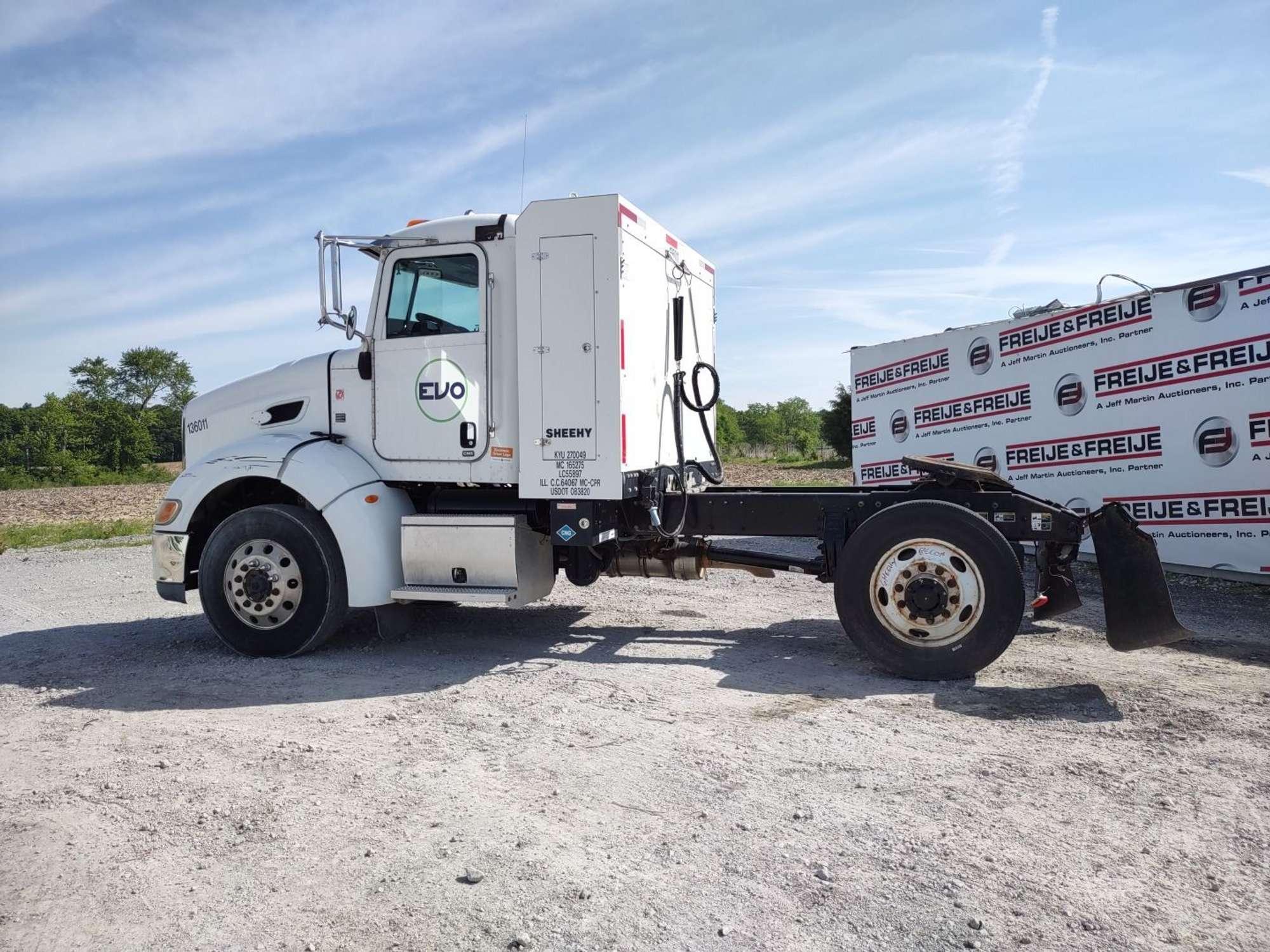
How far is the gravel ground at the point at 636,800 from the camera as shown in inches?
115

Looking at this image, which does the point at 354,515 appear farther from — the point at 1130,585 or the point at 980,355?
the point at 980,355

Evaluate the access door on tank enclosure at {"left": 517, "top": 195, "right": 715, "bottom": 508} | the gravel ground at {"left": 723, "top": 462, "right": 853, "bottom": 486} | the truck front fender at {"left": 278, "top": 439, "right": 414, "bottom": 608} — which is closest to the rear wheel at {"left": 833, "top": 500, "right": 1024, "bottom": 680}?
the access door on tank enclosure at {"left": 517, "top": 195, "right": 715, "bottom": 508}

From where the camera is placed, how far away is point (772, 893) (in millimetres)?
3041

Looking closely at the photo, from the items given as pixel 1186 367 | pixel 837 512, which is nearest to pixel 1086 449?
pixel 1186 367

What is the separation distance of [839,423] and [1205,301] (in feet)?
68.6

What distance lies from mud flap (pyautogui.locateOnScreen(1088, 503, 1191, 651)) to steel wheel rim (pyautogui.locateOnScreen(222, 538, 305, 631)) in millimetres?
5523

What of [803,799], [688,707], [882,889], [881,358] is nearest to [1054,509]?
[688,707]

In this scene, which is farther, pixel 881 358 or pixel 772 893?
pixel 881 358

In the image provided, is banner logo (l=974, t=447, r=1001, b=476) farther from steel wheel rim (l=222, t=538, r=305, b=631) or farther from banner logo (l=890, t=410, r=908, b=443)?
steel wheel rim (l=222, t=538, r=305, b=631)

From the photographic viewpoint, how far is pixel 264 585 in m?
6.67

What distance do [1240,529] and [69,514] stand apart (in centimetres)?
2547

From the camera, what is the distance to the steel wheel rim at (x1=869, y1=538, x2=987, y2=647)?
228 inches

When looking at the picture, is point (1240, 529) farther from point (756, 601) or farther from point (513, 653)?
point (513, 653)

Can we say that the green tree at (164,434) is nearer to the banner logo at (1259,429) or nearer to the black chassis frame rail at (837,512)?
the black chassis frame rail at (837,512)
